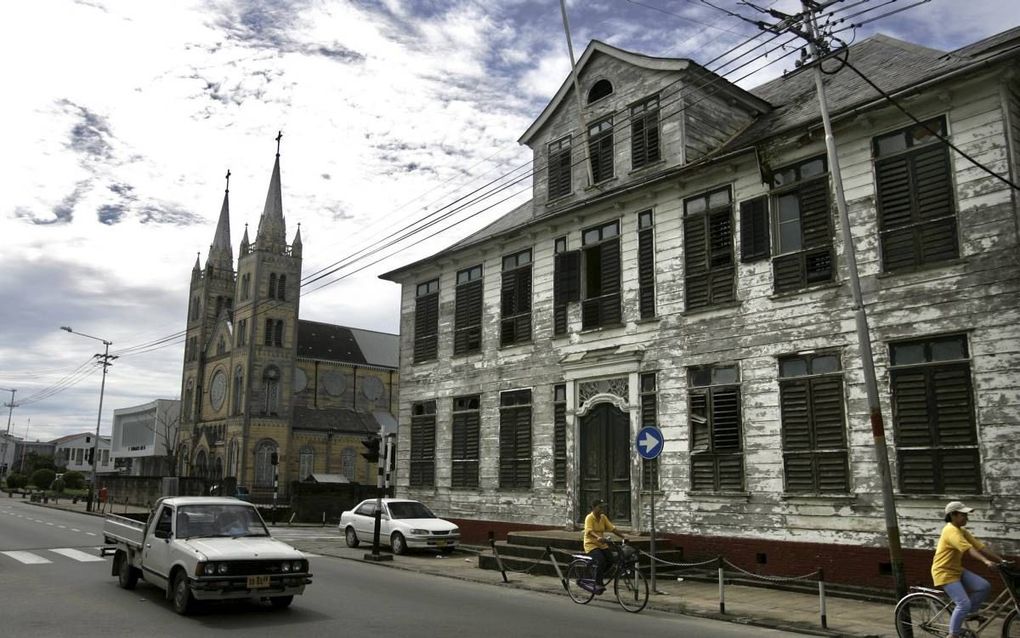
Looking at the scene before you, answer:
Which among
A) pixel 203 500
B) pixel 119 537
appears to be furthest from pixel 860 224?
pixel 119 537

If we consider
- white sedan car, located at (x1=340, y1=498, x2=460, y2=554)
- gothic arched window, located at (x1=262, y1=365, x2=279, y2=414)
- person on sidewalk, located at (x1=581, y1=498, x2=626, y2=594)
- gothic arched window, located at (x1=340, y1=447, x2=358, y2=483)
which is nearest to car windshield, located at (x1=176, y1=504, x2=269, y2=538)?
person on sidewalk, located at (x1=581, y1=498, x2=626, y2=594)

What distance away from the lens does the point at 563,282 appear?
67.8 ft

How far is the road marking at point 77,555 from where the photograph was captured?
57.8ft

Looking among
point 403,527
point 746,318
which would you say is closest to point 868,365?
point 746,318

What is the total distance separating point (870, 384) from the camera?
11672 mm

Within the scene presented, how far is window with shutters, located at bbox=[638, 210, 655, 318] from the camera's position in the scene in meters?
18.4

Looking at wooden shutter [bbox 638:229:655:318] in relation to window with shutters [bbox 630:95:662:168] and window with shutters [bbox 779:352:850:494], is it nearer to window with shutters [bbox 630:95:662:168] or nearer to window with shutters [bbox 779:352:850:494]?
window with shutters [bbox 630:95:662:168]

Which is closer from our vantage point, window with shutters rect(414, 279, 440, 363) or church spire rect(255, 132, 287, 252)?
window with shutters rect(414, 279, 440, 363)

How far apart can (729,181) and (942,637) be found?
34.5ft

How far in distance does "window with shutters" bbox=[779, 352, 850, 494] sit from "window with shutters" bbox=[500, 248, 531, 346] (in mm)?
7976

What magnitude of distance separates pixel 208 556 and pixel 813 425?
1061 centimetres

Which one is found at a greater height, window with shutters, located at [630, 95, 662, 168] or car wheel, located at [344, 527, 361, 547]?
window with shutters, located at [630, 95, 662, 168]

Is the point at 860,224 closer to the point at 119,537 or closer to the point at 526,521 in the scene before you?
the point at 526,521

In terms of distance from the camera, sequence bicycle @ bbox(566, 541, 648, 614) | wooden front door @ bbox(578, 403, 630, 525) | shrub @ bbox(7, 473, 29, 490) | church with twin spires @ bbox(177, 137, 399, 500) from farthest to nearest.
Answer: shrub @ bbox(7, 473, 29, 490) → church with twin spires @ bbox(177, 137, 399, 500) → wooden front door @ bbox(578, 403, 630, 525) → bicycle @ bbox(566, 541, 648, 614)
